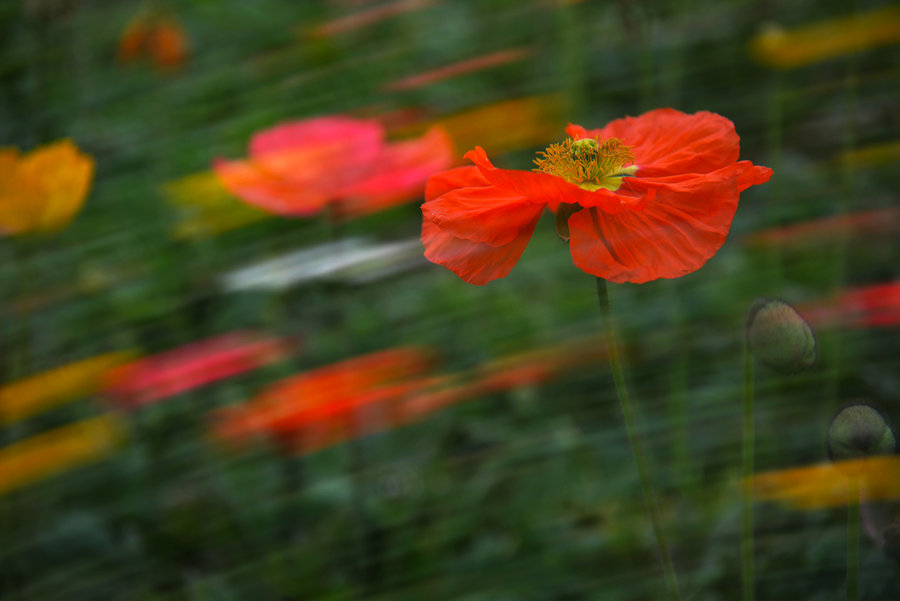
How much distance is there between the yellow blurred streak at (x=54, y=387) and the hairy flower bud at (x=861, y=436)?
67cm

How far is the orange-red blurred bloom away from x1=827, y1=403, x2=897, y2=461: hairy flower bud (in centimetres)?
117

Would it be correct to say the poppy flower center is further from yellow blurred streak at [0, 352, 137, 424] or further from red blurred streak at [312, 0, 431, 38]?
red blurred streak at [312, 0, 431, 38]

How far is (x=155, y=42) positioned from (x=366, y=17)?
349 millimetres

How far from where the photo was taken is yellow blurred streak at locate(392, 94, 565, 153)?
1045 millimetres

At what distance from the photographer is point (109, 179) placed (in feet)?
4.13

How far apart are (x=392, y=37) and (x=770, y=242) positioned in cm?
81

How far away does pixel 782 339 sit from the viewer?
1.32 feet

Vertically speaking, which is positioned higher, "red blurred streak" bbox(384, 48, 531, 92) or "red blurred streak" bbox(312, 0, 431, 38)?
"red blurred streak" bbox(312, 0, 431, 38)

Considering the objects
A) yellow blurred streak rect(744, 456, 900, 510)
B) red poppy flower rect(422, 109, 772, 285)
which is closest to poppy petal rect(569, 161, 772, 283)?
red poppy flower rect(422, 109, 772, 285)

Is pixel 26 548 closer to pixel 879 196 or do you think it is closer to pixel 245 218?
pixel 245 218

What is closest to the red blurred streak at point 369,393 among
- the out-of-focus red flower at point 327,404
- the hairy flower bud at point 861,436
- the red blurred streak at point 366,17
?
the out-of-focus red flower at point 327,404

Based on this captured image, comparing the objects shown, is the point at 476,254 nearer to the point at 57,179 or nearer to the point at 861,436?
the point at 861,436

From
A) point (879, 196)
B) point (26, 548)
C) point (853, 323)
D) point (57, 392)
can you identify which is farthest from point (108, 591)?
point (879, 196)

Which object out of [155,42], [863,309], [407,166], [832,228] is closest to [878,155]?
[832,228]
